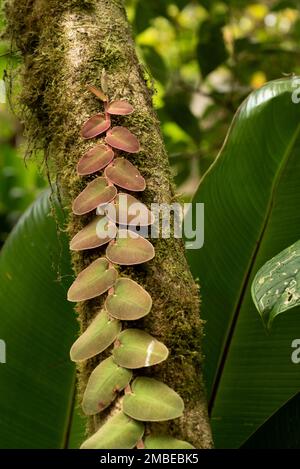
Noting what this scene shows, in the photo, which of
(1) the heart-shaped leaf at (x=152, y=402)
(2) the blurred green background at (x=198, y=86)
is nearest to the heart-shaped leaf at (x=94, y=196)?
(1) the heart-shaped leaf at (x=152, y=402)

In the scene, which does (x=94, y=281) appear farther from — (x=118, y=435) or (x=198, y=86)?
(x=198, y=86)

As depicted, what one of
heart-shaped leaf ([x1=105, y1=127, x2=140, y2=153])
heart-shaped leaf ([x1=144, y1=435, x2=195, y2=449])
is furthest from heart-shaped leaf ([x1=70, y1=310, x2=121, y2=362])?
heart-shaped leaf ([x1=105, y1=127, x2=140, y2=153])

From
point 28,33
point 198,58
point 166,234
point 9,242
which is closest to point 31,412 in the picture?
point 9,242

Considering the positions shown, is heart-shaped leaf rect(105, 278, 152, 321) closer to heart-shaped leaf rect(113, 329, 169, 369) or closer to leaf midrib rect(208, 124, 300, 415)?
heart-shaped leaf rect(113, 329, 169, 369)

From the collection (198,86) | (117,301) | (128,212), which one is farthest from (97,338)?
(198,86)

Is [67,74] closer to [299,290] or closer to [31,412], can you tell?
[299,290]
